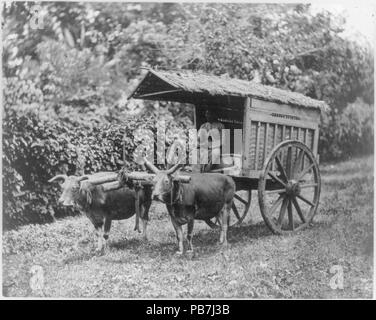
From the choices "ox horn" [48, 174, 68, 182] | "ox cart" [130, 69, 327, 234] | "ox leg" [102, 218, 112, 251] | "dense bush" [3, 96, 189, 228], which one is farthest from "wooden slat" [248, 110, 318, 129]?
"ox horn" [48, 174, 68, 182]

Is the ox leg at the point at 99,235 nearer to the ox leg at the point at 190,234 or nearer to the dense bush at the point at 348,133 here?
the ox leg at the point at 190,234

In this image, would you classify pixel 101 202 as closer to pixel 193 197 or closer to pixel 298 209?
pixel 193 197

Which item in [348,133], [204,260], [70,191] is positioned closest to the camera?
[70,191]

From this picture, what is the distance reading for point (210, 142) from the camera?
981cm

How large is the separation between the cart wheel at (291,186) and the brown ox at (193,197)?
0.66 meters

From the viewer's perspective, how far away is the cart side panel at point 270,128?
30.9 ft

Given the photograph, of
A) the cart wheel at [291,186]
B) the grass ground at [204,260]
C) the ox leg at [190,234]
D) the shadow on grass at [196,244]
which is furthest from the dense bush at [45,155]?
the cart wheel at [291,186]

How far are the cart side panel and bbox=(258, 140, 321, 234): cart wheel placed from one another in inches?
7.1

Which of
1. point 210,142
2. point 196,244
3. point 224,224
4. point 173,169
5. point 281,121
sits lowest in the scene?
point 196,244

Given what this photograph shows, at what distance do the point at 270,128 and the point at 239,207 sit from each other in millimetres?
1335

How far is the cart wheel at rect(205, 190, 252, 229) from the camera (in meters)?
9.86

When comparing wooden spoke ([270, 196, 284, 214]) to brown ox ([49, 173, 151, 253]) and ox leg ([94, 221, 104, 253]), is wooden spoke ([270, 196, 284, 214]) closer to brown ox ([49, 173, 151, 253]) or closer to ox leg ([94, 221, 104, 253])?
brown ox ([49, 173, 151, 253])

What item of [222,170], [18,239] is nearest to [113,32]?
[222,170]

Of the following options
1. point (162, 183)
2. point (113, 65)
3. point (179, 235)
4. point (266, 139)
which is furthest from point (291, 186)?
point (113, 65)
